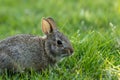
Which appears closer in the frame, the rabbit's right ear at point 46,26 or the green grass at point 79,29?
the green grass at point 79,29

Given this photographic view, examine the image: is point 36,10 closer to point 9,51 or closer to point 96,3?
point 96,3

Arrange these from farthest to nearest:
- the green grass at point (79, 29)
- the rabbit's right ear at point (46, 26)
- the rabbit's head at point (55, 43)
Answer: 1. the rabbit's right ear at point (46, 26)
2. the rabbit's head at point (55, 43)
3. the green grass at point (79, 29)

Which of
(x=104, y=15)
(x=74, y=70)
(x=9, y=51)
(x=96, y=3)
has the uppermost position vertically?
(x=96, y=3)

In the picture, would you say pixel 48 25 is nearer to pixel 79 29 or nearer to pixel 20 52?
pixel 20 52

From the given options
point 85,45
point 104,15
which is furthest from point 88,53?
point 104,15

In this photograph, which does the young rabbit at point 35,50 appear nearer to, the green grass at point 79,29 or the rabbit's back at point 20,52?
the rabbit's back at point 20,52

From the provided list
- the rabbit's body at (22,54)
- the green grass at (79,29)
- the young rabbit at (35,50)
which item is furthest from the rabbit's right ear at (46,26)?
the green grass at (79,29)
